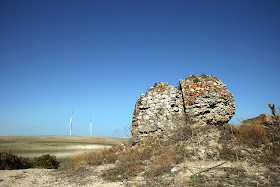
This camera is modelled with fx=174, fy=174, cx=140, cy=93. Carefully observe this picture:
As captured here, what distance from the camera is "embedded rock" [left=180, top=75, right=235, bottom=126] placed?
8602 millimetres

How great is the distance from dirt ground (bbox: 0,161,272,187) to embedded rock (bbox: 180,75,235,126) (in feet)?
9.13

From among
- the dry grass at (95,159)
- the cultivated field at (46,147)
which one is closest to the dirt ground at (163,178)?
the dry grass at (95,159)

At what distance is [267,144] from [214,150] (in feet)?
6.49

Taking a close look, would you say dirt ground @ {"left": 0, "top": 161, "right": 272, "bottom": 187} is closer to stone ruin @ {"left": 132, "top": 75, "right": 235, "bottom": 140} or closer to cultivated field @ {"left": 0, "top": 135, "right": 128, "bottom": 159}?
stone ruin @ {"left": 132, "top": 75, "right": 235, "bottom": 140}

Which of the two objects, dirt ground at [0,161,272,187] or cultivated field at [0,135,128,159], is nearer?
dirt ground at [0,161,272,187]

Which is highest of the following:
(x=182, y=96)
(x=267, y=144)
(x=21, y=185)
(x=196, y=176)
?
(x=182, y=96)

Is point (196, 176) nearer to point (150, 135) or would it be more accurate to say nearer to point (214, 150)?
point (214, 150)

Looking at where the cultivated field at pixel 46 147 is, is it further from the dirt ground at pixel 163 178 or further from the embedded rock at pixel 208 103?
the embedded rock at pixel 208 103

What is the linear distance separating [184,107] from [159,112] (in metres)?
1.32

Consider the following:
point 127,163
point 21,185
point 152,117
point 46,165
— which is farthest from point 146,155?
point 46,165

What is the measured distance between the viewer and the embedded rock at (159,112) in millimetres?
8836

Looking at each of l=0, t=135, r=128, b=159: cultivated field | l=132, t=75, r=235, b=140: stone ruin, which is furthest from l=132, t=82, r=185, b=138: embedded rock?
l=0, t=135, r=128, b=159: cultivated field

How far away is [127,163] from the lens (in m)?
6.93

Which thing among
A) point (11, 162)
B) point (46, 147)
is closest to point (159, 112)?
point (11, 162)
